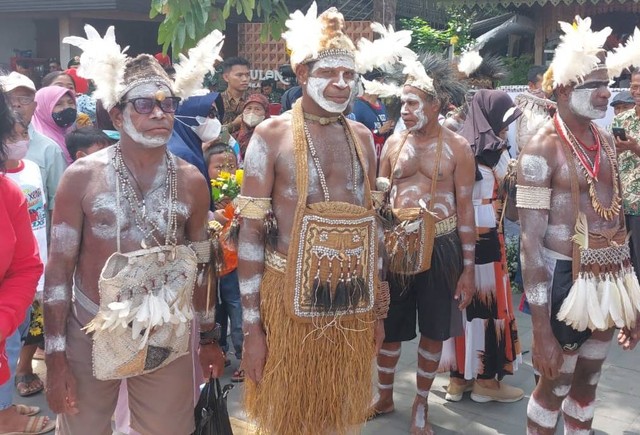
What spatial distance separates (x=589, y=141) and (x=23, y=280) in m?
2.64

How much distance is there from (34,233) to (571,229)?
293cm

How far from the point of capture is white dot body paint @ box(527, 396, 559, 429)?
3.45 meters

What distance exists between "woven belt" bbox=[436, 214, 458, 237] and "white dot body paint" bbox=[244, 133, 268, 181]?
145 cm

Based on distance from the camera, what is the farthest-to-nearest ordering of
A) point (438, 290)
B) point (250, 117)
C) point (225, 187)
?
point (250, 117)
point (225, 187)
point (438, 290)

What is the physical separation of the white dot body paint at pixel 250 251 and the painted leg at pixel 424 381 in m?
1.56

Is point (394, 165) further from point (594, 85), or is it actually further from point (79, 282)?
point (79, 282)

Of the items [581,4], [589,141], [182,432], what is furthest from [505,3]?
[182,432]

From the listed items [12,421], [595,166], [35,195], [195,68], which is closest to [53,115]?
[35,195]

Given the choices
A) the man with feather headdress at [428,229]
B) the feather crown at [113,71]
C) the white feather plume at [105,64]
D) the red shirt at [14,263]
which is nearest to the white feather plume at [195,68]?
the feather crown at [113,71]

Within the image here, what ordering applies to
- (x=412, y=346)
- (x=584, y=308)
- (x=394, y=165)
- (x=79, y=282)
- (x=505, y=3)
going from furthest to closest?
(x=505, y=3) → (x=412, y=346) → (x=394, y=165) → (x=584, y=308) → (x=79, y=282)

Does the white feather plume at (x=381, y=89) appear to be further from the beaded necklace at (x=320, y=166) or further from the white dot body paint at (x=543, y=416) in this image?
the white dot body paint at (x=543, y=416)

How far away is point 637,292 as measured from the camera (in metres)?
3.44

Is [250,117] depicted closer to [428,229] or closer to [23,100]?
[23,100]

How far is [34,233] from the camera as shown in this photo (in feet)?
13.4
